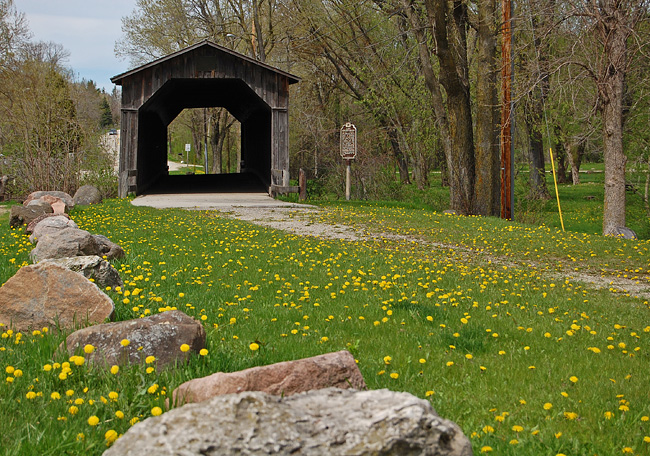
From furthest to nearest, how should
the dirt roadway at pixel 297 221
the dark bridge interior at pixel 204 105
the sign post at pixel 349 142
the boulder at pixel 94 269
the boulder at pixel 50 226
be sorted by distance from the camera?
the dark bridge interior at pixel 204 105
the sign post at pixel 349 142
the boulder at pixel 50 226
the dirt roadway at pixel 297 221
the boulder at pixel 94 269

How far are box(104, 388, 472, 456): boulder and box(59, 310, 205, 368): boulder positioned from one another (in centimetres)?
210

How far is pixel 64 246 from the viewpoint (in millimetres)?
7910

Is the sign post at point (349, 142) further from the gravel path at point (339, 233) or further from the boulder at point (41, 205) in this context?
the boulder at point (41, 205)

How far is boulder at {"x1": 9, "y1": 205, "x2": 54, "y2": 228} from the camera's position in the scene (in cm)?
1359

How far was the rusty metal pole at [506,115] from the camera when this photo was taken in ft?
61.0

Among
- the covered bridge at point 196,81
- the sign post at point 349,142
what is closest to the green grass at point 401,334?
the covered bridge at point 196,81

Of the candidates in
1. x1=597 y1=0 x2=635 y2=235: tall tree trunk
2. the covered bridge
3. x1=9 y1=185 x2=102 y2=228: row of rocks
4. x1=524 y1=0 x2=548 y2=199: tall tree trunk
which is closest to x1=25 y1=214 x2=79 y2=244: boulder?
x1=9 y1=185 x2=102 y2=228: row of rocks

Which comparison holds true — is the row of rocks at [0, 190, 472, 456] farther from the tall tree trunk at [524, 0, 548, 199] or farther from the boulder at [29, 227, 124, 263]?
the tall tree trunk at [524, 0, 548, 199]

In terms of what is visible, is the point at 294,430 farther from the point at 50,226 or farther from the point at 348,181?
the point at 348,181

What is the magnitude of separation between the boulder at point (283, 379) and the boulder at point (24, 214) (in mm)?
11501

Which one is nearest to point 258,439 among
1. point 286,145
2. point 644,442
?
point 644,442

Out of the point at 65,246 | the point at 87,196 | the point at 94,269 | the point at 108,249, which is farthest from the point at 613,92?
the point at 87,196

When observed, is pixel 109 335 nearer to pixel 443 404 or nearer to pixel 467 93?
pixel 443 404

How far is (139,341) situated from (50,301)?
1.41 meters
